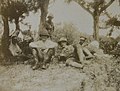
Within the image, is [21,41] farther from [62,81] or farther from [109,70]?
[109,70]

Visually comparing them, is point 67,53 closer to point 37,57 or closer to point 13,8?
point 37,57

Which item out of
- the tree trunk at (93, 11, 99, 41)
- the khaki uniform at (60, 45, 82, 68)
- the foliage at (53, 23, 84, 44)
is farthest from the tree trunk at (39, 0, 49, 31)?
the tree trunk at (93, 11, 99, 41)

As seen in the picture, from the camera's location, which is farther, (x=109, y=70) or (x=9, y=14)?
(x=9, y=14)

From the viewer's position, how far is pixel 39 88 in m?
2.22

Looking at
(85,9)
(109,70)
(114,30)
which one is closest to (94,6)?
(85,9)

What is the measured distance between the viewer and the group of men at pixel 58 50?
7.29ft

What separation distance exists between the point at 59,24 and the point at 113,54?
39 centimetres

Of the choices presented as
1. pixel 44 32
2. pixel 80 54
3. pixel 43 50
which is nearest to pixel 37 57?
pixel 43 50

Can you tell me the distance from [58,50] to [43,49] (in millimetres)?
101

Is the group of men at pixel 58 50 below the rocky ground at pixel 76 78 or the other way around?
the other way around

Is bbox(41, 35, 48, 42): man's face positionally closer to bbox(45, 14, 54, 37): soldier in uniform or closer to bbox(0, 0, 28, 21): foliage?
bbox(45, 14, 54, 37): soldier in uniform

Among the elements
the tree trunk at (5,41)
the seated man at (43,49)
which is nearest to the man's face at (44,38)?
the seated man at (43,49)

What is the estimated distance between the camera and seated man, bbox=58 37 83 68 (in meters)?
2.23

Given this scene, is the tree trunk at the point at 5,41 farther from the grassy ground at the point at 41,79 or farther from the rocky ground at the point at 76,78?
the rocky ground at the point at 76,78
